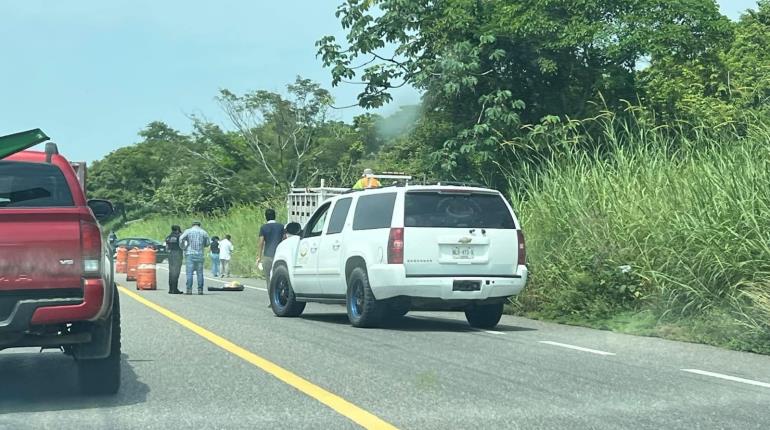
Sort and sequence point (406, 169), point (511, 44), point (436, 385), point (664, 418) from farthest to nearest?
point (406, 169) → point (511, 44) → point (436, 385) → point (664, 418)

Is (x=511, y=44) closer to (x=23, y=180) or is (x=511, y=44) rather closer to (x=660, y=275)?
(x=660, y=275)

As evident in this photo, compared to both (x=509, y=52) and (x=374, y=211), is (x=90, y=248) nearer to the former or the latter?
(x=374, y=211)

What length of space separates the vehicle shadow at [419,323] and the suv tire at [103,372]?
6327 millimetres

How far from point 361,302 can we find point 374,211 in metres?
1.23

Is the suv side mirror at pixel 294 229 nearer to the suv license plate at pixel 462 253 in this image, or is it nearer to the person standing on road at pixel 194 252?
the suv license plate at pixel 462 253

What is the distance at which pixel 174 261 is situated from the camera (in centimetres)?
2528

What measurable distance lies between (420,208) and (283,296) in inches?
138

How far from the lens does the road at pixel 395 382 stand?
7.21 m

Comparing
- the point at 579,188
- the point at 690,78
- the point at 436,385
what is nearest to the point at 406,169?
the point at 690,78

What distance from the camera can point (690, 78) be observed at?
37.0m

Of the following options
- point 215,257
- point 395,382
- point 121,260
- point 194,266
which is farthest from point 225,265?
point 395,382

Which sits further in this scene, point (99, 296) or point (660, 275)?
point (660, 275)

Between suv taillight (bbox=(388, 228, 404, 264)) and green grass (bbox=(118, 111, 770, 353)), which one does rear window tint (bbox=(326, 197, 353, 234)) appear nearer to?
suv taillight (bbox=(388, 228, 404, 264))

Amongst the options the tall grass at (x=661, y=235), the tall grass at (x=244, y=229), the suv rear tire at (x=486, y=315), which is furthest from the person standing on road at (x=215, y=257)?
the suv rear tire at (x=486, y=315)
